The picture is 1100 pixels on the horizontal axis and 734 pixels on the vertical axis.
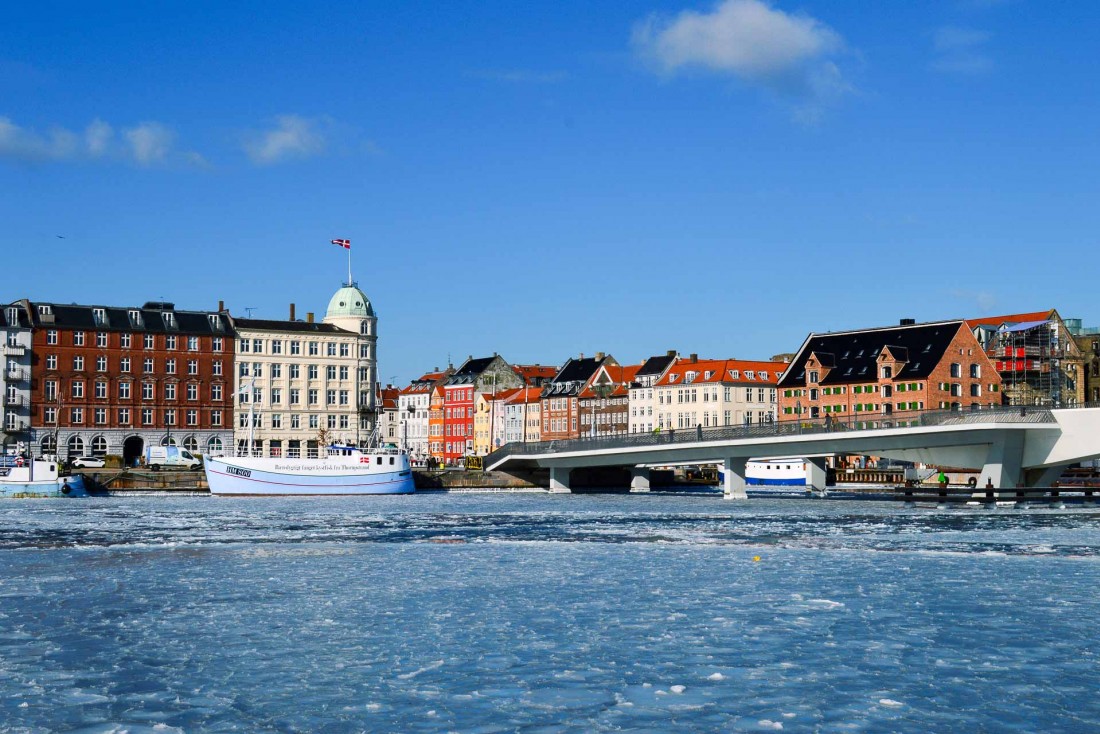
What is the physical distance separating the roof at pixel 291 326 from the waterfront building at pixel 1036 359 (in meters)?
62.2

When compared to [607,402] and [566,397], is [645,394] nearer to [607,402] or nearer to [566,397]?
[607,402]

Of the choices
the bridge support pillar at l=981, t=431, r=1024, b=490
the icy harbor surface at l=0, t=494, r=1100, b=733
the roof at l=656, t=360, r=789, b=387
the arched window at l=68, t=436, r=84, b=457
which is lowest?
the icy harbor surface at l=0, t=494, r=1100, b=733

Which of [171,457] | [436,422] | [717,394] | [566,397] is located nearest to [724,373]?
[717,394]

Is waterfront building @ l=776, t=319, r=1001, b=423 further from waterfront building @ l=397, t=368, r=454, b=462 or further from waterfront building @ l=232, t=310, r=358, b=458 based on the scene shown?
waterfront building @ l=397, t=368, r=454, b=462

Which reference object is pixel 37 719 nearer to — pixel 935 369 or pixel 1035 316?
pixel 935 369

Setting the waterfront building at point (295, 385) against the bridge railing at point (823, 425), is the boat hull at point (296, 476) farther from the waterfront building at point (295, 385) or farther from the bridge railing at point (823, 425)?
the waterfront building at point (295, 385)

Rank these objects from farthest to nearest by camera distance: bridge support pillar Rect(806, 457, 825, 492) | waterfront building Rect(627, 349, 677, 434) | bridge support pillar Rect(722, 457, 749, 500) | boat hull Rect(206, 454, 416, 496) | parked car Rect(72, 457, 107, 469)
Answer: waterfront building Rect(627, 349, 677, 434) → parked car Rect(72, 457, 107, 469) → bridge support pillar Rect(806, 457, 825, 492) → boat hull Rect(206, 454, 416, 496) → bridge support pillar Rect(722, 457, 749, 500)

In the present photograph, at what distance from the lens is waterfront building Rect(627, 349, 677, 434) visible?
157m

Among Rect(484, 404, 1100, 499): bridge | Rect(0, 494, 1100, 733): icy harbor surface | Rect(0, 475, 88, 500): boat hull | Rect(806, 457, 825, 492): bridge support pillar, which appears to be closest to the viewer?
Rect(0, 494, 1100, 733): icy harbor surface

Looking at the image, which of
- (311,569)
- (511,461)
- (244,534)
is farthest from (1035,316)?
(311,569)

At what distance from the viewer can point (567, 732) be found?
16.8 metres

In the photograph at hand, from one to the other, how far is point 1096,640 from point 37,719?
17301 millimetres

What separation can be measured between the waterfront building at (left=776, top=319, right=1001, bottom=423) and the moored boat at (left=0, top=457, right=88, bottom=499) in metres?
64.6

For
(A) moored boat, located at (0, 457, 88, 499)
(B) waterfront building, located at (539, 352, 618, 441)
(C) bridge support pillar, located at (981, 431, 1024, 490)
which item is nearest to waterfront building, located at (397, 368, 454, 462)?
(B) waterfront building, located at (539, 352, 618, 441)
